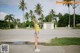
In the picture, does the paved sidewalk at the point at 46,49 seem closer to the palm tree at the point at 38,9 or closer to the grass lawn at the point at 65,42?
the grass lawn at the point at 65,42

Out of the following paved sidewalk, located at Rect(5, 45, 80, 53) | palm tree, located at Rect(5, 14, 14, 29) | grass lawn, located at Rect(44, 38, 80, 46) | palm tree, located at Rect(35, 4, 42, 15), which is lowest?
Result: paved sidewalk, located at Rect(5, 45, 80, 53)

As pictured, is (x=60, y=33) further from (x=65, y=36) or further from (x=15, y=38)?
(x=15, y=38)

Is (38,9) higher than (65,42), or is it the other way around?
(38,9)

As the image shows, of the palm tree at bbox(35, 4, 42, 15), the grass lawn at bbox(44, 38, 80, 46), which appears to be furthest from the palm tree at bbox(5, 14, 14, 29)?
the grass lawn at bbox(44, 38, 80, 46)

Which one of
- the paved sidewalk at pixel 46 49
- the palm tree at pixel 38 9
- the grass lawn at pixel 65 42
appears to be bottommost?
the paved sidewalk at pixel 46 49

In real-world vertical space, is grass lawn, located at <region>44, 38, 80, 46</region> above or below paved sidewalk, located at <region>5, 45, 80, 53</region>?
above

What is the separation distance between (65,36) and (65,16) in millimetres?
438

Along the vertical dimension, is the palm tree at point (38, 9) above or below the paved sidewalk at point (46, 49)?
above

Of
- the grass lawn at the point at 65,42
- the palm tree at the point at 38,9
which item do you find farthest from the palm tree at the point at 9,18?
the grass lawn at the point at 65,42

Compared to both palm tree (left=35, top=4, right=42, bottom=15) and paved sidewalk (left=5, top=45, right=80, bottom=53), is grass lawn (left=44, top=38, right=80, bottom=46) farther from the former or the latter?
palm tree (left=35, top=4, right=42, bottom=15)

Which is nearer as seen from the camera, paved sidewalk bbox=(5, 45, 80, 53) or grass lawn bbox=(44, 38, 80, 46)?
paved sidewalk bbox=(5, 45, 80, 53)

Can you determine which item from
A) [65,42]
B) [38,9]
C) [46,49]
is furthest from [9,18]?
[65,42]

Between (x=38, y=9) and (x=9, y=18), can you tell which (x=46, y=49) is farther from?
(x=9, y=18)

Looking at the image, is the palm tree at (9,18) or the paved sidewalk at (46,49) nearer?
the paved sidewalk at (46,49)
